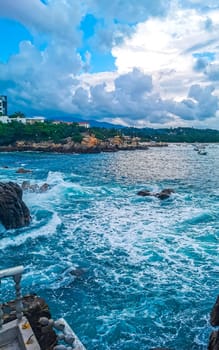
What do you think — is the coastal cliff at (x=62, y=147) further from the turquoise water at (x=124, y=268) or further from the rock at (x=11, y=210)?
the rock at (x=11, y=210)

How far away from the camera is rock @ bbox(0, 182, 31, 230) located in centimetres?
1714

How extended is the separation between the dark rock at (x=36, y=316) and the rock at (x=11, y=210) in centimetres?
1087

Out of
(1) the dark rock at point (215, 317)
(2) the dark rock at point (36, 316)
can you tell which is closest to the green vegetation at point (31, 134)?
(1) the dark rock at point (215, 317)

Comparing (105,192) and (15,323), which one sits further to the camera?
(105,192)

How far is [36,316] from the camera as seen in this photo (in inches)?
252

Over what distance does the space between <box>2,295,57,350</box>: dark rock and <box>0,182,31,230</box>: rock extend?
35.7 feet

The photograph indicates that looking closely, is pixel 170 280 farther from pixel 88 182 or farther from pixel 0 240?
pixel 88 182

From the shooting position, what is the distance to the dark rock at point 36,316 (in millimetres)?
5555

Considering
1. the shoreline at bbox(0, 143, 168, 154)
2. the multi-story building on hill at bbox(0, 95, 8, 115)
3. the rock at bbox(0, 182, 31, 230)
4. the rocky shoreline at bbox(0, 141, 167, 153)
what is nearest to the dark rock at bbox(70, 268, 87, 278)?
the rock at bbox(0, 182, 31, 230)

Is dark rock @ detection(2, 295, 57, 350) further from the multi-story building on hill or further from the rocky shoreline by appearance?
the multi-story building on hill

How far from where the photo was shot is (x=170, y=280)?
11141mm

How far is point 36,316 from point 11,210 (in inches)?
466

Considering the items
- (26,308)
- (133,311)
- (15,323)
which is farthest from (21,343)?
(133,311)

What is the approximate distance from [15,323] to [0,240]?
11.0 m
